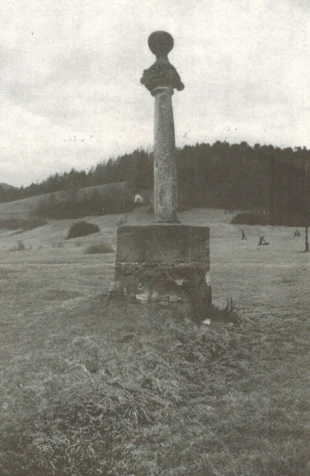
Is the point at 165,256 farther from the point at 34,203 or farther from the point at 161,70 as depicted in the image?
the point at 34,203

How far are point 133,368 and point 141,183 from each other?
125 ft

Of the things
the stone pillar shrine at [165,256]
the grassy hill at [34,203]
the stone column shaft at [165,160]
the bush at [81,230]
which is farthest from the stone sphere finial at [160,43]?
the grassy hill at [34,203]

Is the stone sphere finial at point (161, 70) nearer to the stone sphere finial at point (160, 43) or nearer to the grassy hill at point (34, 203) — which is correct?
the stone sphere finial at point (160, 43)

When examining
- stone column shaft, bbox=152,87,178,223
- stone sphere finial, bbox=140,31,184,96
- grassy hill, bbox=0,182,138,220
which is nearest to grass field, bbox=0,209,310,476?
stone column shaft, bbox=152,87,178,223

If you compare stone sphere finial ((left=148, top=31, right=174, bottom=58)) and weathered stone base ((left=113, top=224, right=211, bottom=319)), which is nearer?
weathered stone base ((left=113, top=224, right=211, bottom=319))

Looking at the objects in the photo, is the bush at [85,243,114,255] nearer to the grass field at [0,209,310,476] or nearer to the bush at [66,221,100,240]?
→ the bush at [66,221,100,240]

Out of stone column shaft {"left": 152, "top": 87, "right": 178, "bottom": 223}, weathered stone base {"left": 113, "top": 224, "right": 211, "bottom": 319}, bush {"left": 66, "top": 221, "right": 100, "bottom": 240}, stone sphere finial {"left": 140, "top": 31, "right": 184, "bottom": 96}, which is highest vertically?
stone sphere finial {"left": 140, "top": 31, "right": 184, "bottom": 96}

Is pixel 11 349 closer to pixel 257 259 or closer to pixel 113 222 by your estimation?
pixel 257 259

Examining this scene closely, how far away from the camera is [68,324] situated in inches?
216

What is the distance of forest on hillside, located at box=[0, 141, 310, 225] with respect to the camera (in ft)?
104

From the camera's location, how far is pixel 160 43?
6695mm

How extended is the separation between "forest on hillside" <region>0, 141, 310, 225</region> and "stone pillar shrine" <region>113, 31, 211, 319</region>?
84.3 ft

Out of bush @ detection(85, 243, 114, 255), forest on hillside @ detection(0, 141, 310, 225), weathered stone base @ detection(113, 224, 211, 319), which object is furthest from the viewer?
forest on hillside @ detection(0, 141, 310, 225)

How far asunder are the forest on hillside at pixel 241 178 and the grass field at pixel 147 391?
2609cm
